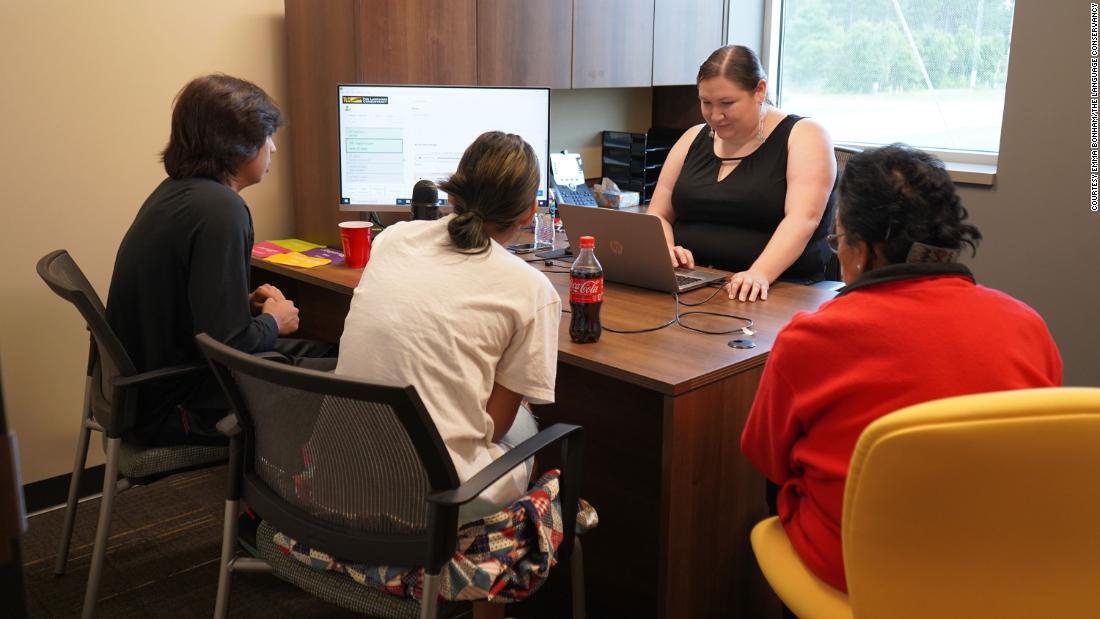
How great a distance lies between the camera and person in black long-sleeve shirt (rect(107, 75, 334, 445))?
1938 mm

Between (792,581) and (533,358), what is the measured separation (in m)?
0.54

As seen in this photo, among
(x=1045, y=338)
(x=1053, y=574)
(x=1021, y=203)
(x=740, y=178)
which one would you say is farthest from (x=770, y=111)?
(x=1053, y=574)

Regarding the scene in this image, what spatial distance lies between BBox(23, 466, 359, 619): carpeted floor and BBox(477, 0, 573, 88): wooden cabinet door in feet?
5.46

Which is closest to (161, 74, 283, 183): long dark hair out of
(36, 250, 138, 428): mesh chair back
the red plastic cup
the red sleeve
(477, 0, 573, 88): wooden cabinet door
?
(36, 250, 138, 428): mesh chair back

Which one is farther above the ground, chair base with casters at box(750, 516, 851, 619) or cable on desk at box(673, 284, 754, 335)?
cable on desk at box(673, 284, 754, 335)

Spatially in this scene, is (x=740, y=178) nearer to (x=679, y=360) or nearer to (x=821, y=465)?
(x=679, y=360)

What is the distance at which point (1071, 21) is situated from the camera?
306 centimetres

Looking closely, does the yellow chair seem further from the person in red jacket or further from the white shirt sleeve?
the white shirt sleeve

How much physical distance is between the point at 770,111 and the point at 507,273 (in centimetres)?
154

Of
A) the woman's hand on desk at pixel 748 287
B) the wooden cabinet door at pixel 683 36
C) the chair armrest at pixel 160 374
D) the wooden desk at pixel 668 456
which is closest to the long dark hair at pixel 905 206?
the wooden desk at pixel 668 456

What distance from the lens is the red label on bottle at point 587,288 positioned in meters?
1.87

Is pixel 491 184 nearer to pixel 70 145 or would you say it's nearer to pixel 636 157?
pixel 70 145

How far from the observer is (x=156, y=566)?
2418 mm

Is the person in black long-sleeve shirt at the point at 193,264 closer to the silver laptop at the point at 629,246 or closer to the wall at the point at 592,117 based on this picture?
the silver laptop at the point at 629,246
